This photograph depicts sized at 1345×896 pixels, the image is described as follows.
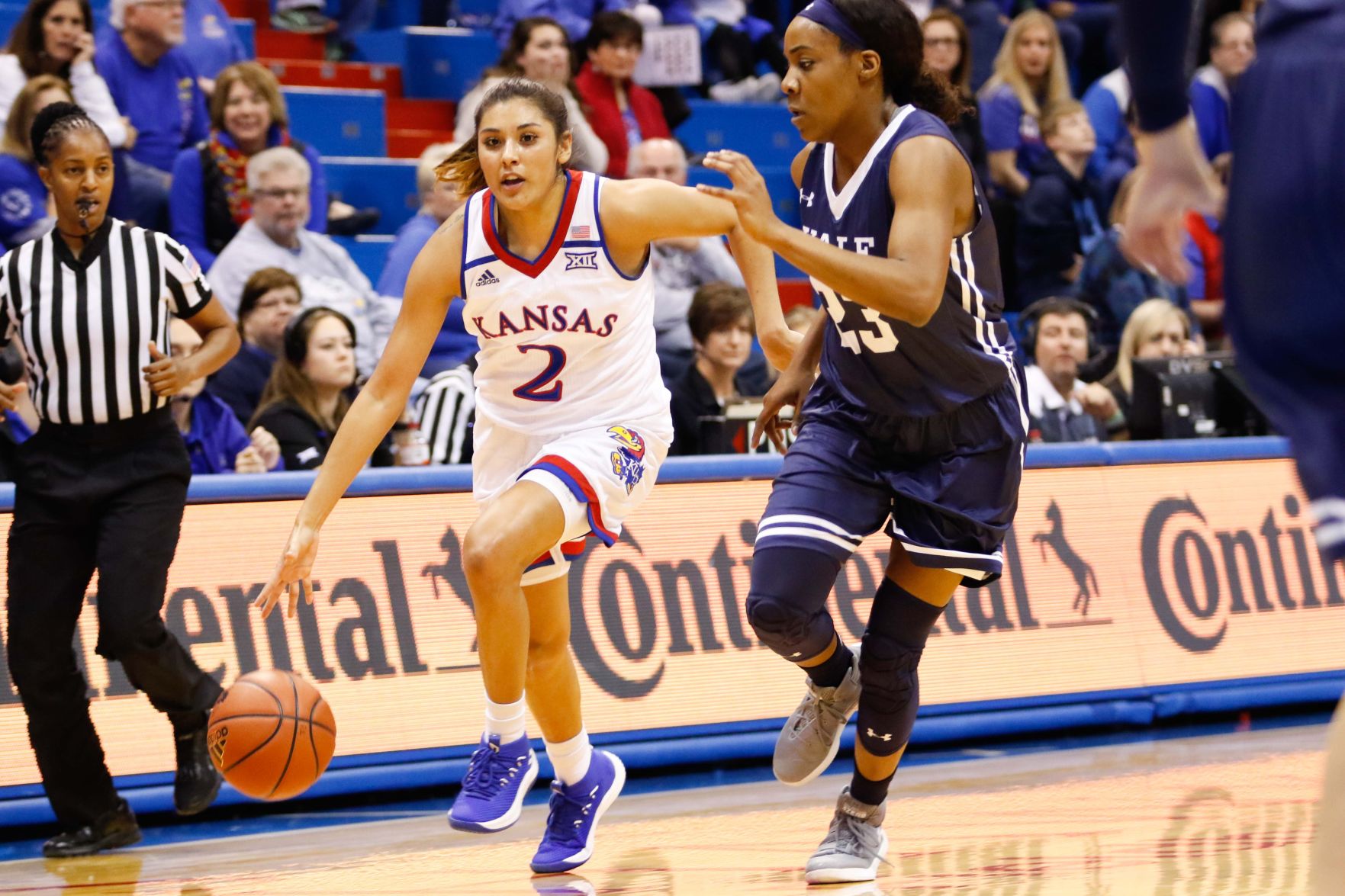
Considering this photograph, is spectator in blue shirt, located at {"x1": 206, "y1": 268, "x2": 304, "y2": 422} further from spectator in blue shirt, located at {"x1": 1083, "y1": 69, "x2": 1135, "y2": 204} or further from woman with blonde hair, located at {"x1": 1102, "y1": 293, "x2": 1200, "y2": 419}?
spectator in blue shirt, located at {"x1": 1083, "y1": 69, "x2": 1135, "y2": 204}

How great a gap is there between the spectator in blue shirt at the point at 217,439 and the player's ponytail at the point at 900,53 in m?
3.48

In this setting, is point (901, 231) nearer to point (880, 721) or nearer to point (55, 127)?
point (880, 721)

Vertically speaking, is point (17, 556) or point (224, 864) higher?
point (17, 556)

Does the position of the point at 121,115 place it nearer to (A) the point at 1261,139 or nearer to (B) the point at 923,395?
(B) the point at 923,395

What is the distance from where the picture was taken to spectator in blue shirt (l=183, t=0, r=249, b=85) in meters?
10.2

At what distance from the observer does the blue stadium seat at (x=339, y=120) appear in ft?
37.1

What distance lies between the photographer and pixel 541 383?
4973 millimetres

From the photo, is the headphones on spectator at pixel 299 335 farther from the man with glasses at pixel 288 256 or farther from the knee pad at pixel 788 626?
the knee pad at pixel 788 626

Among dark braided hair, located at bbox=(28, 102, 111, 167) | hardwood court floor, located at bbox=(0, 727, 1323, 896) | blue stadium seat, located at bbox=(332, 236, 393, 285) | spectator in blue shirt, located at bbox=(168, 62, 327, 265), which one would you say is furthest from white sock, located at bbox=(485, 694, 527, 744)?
blue stadium seat, located at bbox=(332, 236, 393, 285)

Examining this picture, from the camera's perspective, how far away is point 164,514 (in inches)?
231

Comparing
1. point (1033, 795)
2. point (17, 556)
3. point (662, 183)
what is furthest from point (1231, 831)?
point (17, 556)

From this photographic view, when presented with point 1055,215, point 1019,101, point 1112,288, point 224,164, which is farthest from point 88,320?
point 1019,101

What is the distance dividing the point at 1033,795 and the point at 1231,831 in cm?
107

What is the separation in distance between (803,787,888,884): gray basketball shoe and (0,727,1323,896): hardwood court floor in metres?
0.06
